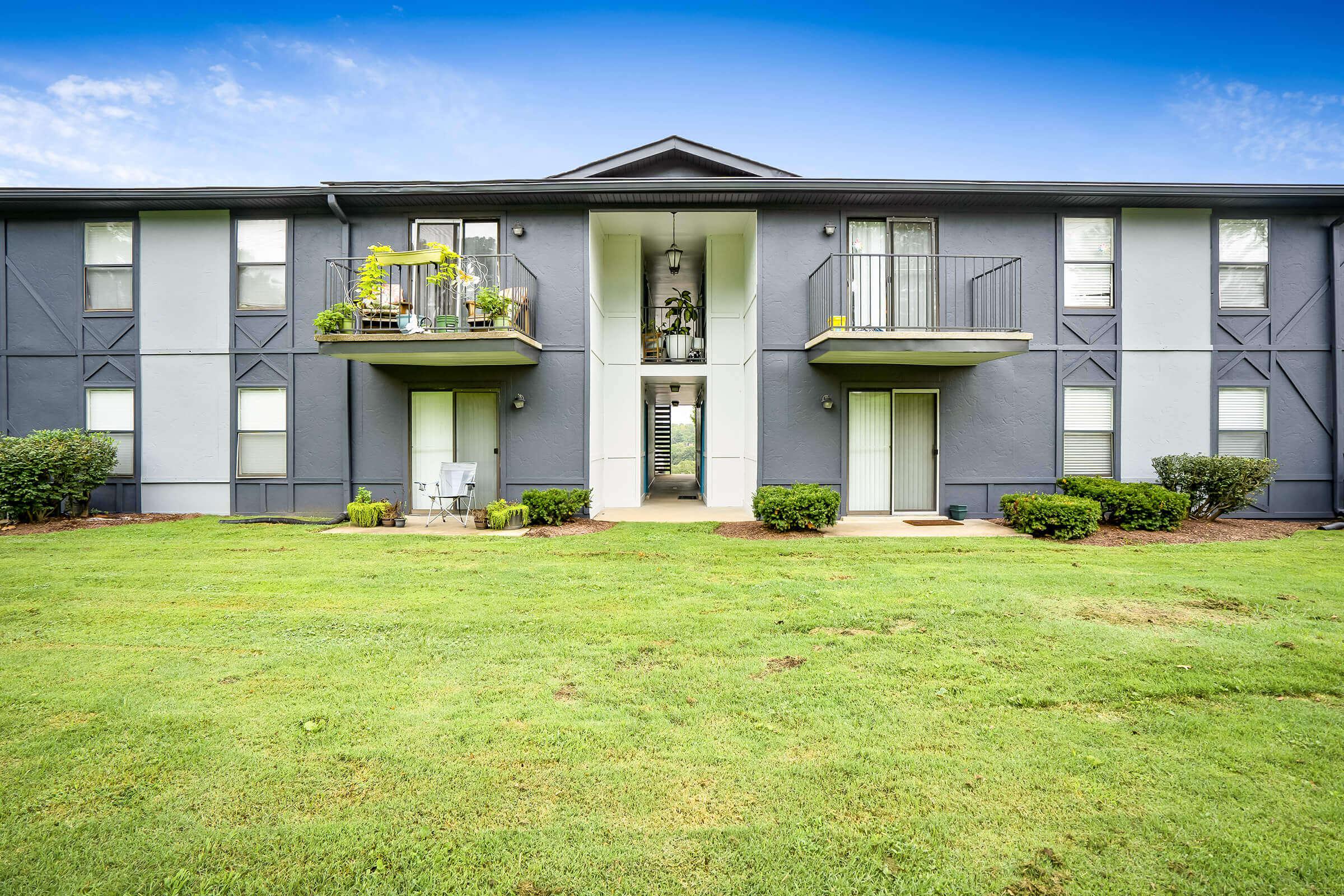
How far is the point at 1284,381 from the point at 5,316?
2274 centimetres

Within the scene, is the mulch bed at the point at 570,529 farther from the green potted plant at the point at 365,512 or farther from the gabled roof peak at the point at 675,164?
the gabled roof peak at the point at 675,164

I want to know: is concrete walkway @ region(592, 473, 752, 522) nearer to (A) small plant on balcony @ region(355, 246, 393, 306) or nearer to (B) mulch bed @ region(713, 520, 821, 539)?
(B) mulch bed @ region(713, 520, 821, 539)

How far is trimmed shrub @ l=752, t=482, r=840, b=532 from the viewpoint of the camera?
8344 mm

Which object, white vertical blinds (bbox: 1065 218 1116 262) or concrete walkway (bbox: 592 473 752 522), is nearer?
concrete walkway (bbox: 592 473 752 522)

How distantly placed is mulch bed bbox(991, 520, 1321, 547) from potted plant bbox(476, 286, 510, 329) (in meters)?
8.63

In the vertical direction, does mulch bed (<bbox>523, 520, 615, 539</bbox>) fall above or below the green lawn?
above

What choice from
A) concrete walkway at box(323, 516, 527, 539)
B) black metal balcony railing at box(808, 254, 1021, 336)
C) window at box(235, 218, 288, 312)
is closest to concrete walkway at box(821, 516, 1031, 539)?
black metal balcony railing at box(808, 254, 1021, 336)

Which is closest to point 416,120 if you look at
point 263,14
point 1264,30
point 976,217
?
point 263,14

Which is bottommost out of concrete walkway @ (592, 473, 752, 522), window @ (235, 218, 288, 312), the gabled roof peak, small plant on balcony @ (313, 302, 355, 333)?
concrete walkway @ (592, 473, 752, 522)

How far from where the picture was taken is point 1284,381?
1011 centimetres

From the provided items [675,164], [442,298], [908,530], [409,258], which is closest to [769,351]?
[908,530]

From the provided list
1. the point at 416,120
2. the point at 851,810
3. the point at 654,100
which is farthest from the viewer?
the point at 416,120

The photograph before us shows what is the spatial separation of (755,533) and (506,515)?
3.87m

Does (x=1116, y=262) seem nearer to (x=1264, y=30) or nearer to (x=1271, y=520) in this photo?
(x=1271, y=520)
